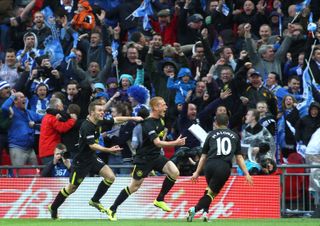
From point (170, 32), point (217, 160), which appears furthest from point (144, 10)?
point (217, 160)

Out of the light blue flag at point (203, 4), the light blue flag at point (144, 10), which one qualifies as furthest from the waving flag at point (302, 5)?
the light blue flag at point (144, 10)

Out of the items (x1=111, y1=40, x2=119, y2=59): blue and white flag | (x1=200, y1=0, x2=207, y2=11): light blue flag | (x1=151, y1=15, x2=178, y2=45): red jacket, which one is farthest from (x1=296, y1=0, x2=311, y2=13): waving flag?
(x1=111, y1=40, x2=119, y2=59): blue and white flag

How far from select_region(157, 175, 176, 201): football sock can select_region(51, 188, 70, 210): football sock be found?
180 cm

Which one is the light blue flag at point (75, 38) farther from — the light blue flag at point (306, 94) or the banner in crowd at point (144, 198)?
the light blue flag at point (306, 94)

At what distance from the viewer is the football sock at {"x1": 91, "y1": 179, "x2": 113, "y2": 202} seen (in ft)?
64.6

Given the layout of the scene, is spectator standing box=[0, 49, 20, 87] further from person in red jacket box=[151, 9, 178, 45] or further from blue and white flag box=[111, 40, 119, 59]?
person in red jacket box=[151, 9, 178, 45]

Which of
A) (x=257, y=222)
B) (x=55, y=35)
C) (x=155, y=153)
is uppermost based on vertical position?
(x=55, y=35)

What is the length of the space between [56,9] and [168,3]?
314cm

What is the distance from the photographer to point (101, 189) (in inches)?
778

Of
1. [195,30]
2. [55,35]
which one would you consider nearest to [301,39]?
[195,30]

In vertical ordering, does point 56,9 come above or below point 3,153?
above

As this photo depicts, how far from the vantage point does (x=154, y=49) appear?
24484 mm

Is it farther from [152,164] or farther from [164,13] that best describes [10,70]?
[152,164]

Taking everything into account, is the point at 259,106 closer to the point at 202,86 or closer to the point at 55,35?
the point at 202,86
